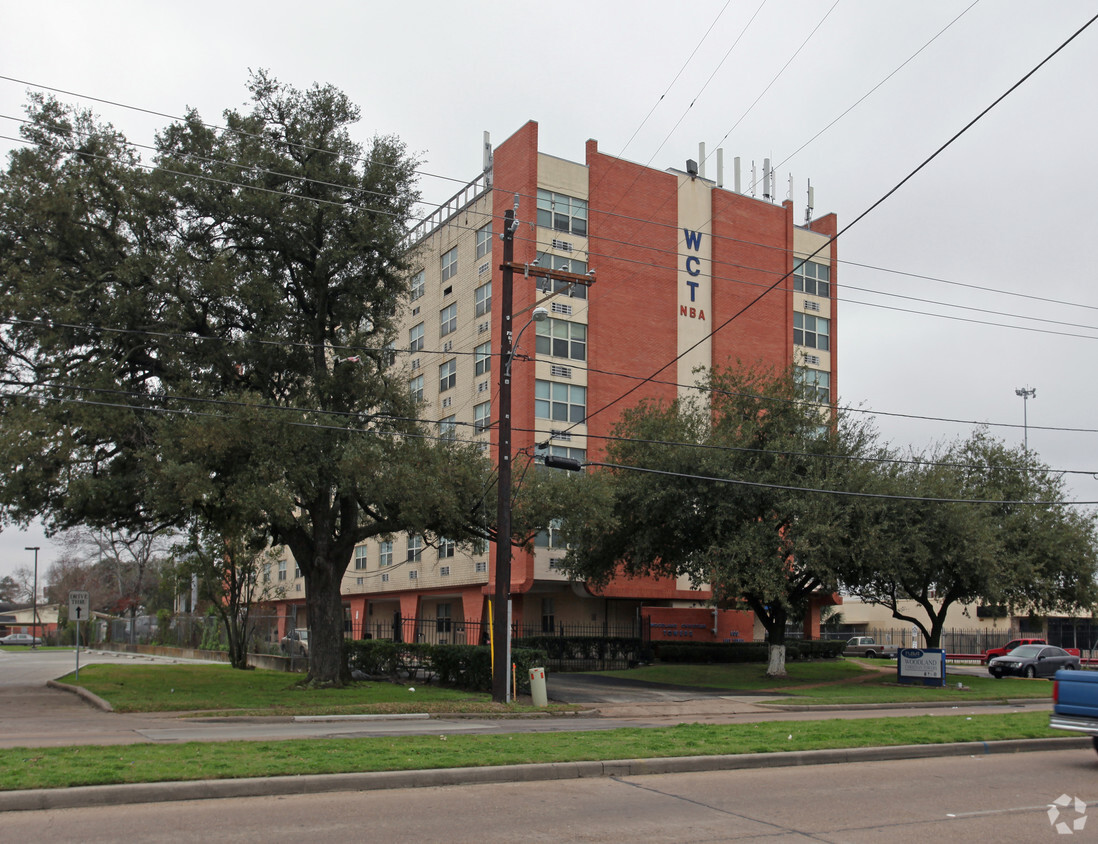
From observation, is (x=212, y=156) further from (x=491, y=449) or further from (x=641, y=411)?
(x=491, y=449)

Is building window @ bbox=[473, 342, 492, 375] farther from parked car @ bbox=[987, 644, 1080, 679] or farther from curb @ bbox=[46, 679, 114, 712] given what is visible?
parked car @ bbox=[987, 644, 1080, 679]

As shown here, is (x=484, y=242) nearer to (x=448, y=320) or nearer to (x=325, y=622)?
(x=448, y=320)

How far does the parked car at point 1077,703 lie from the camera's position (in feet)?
40.8

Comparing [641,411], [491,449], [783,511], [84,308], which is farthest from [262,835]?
[491,449]

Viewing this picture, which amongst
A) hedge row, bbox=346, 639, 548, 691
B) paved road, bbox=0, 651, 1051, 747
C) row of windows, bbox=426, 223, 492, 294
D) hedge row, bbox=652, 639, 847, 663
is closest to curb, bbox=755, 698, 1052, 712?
paved road, bbox=0, 651, 1051, 747

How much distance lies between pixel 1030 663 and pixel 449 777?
3679 centimetres

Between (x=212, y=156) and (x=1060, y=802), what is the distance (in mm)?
22174

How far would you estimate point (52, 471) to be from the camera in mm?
21016

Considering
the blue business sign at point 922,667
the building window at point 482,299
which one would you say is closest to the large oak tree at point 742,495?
the blue business sign at point 922,667

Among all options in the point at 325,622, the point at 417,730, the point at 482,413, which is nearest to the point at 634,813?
the point at 417,730

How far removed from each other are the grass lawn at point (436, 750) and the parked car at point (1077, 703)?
1.90 m

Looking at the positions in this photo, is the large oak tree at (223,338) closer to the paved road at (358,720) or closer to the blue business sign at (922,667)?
the paved road at (358,720)

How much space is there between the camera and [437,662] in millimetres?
28188

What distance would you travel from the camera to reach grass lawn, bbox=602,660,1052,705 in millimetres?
27641
